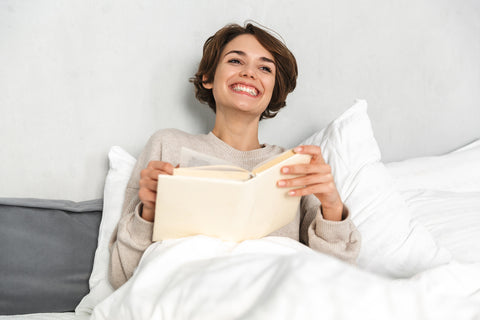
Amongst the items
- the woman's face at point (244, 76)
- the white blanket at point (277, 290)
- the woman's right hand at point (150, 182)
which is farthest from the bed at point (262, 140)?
the woman's face at point (244, 76)

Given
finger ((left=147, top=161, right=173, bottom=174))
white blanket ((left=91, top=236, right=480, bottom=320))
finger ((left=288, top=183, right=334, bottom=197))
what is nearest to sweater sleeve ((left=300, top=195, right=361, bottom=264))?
finger ((left=288, top=183, right=334, bottom=197))

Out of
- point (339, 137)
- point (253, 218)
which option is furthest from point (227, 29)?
point (253, 218)

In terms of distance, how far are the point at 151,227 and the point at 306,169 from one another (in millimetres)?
385

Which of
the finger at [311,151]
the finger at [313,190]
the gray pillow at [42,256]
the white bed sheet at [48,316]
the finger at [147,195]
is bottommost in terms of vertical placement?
the white bed sheet at [48,316]

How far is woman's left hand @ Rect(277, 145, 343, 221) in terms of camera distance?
2.63 feet

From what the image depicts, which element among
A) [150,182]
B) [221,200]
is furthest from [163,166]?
[221,200]

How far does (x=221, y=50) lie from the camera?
1312mm

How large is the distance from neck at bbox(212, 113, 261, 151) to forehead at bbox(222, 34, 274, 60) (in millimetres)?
213

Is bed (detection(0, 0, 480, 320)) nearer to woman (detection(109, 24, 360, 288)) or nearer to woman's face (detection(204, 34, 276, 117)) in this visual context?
woman (detection(109, 24, 360, 288))

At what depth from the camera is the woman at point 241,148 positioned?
0.90 meters

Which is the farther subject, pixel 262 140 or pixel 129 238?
pixel 262 140

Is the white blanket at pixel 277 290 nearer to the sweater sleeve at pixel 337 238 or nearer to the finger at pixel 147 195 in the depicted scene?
the finger at pixel 147 195

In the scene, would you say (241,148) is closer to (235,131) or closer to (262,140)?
(235,131)

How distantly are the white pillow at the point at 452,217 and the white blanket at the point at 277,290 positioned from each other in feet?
1.35
